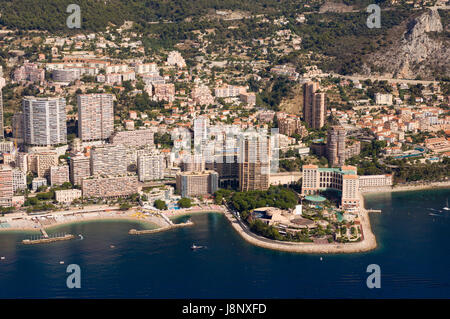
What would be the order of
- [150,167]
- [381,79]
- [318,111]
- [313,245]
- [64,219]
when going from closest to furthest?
[313,245] → [64,219] → [150,167] → [318,111] → [381,79]

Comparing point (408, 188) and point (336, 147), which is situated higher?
point (336, 147)

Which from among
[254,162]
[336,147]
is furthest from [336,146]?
[254,162]

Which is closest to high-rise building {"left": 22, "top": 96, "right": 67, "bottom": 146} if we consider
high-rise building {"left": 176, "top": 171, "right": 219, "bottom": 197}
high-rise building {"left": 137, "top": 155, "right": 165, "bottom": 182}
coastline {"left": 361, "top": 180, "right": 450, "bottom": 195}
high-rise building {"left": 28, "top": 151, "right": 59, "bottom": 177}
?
high-rise building {"left": 28, "top": 151, "right": 59, "bottom": 177}

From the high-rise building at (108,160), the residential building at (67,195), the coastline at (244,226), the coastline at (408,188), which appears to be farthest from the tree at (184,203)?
the coastline at (408,188)

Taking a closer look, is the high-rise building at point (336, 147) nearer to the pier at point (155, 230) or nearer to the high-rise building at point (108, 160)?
the high-rise building at point (108, 160)

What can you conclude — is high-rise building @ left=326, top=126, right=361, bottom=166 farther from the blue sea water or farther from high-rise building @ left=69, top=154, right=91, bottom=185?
high-rise building @ left=69, top=154, right=91, bottom=185

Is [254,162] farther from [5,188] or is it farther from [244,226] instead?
[5,188]
